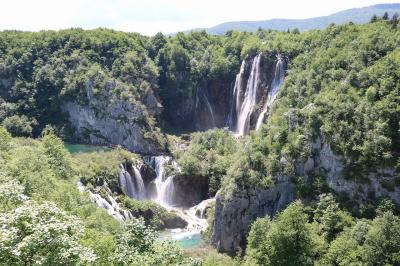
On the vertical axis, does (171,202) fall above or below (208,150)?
below

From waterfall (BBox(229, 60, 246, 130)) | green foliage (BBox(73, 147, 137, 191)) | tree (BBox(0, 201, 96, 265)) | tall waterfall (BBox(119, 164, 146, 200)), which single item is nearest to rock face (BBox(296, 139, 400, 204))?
green foliage (BBox(73, 147, 137, 191))

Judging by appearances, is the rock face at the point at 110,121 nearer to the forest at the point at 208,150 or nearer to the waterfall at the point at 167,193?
the forest at the point at 208,150

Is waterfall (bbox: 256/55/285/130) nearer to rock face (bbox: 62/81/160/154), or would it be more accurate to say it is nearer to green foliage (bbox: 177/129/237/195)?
green foliage (bbox: 177/129/237/195)

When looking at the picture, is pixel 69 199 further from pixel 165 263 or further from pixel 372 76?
pixel 372 76

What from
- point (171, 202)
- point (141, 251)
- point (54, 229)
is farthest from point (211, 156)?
point (54, 229)

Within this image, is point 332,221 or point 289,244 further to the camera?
point 332,221

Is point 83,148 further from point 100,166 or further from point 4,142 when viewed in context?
point 4,142

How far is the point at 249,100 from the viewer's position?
4230 inches

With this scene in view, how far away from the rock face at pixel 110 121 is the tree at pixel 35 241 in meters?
82.6

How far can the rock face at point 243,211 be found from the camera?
63.2 metres

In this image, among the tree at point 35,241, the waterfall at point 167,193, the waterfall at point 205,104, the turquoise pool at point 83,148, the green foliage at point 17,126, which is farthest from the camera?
the waterfall at point 205,104

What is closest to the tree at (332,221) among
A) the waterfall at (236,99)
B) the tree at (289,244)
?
the tree at (289,244)

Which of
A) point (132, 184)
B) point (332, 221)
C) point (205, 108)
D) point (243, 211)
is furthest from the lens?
point (205, 108)

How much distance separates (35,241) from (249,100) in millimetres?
91930
